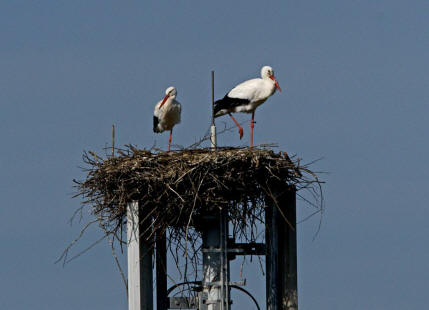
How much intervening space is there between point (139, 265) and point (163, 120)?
17.9 ft

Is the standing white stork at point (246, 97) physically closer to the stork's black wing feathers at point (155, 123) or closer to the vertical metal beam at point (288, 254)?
the stork's black wing feathers at point (155, 123)

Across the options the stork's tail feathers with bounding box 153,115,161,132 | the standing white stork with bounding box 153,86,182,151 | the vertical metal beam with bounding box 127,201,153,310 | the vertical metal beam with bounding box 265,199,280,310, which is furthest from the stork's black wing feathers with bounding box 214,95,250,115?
the vertical metal beam with bounding box 127,201,153,310

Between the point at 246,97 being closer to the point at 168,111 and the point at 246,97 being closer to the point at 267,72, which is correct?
the point at 267,72

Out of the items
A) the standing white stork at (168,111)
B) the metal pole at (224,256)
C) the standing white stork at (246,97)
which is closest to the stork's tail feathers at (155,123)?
the standing white stork at (168,111)

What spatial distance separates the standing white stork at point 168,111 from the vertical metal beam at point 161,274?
4669 mm

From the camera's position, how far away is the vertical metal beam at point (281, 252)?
11.5m

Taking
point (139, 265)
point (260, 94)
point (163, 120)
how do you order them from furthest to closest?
point (163, 120)
point (260, 94)
point (139, 265)

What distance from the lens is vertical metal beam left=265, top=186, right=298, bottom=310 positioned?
37.6 ft

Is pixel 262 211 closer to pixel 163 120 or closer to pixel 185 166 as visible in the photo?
pixel 185 166

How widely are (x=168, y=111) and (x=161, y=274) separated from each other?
4.81 metres

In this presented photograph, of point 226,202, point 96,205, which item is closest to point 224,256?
point 226,202

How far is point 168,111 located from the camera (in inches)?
647

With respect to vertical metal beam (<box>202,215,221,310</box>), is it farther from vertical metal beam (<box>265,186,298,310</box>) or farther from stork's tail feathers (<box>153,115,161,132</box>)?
stork's tail feathers (<box>153,115,161,132</box>)

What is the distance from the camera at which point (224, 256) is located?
455 inches
